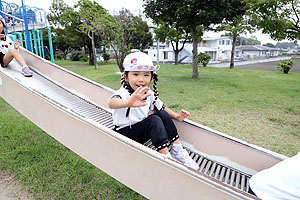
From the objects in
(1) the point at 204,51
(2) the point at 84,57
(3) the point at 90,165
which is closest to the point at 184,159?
(3) the point at 90,165

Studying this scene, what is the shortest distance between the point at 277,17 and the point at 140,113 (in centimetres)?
698

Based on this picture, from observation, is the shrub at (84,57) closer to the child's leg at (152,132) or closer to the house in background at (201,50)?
the house in background at (201,50)

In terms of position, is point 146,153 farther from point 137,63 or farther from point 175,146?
point 137,63

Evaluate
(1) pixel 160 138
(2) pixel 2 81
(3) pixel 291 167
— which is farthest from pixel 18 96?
(3) pixel 291 167

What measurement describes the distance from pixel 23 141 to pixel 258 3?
733cm

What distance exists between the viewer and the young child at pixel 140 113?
69.9 inches

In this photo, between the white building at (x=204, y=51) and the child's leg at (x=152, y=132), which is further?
the white building at (x=204, y=51)

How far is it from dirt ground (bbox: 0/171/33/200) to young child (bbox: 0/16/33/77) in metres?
1.73

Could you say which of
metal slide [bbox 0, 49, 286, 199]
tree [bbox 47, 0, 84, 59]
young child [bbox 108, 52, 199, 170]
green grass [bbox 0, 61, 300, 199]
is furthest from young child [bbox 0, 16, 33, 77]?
tree [bbox 47, 0, 84, 59]

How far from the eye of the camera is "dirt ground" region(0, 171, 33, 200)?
7.27 ft

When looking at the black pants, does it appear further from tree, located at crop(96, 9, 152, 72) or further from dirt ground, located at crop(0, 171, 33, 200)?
tree, located at crop(96, 9, 152, 72)

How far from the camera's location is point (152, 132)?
6.08 feet

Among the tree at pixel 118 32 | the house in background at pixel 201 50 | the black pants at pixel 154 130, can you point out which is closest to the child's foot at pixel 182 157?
the black pants at pixel 154 130

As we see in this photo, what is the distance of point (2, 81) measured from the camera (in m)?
2.45
